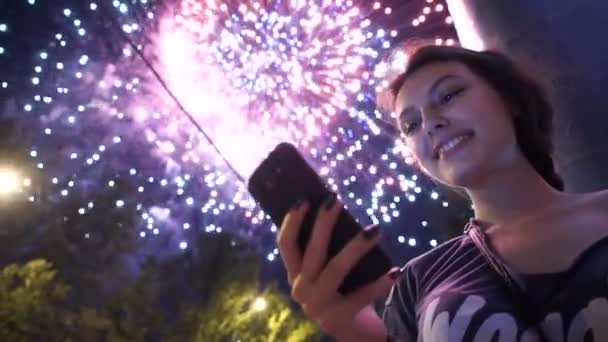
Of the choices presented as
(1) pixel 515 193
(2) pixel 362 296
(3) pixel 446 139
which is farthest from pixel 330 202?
(1) pixel 515 193

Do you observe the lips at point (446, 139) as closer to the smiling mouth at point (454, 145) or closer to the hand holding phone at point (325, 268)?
the smiling mouth at point (454, 145)

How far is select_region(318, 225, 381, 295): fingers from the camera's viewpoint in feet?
3.98

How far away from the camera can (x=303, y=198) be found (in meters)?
1.31

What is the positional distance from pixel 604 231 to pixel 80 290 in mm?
3795

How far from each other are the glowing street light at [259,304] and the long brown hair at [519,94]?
2.97 m

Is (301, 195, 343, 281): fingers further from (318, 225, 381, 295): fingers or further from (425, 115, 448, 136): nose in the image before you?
(425, 115, 448, 136): nose

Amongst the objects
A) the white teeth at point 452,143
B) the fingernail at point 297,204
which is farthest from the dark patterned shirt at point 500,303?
the fingernail at point 297,204

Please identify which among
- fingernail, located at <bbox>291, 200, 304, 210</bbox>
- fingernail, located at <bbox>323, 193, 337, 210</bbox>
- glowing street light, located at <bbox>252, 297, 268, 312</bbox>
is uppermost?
glowing street light, located at <bbox>252, 297, 268, 312</bbox>

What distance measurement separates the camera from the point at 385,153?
7867 mm

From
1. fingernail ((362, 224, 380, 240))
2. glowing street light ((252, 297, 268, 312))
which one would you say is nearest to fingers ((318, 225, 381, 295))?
fingernail ((362, 224, 380, 240))

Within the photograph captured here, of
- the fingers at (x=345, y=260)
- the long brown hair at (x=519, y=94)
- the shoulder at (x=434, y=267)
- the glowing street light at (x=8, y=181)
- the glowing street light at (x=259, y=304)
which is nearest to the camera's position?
the fingers at (x=345, y=260)

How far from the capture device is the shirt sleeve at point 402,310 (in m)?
1.42

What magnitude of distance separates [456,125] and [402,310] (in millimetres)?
419

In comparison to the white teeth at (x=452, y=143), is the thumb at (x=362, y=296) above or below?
below
